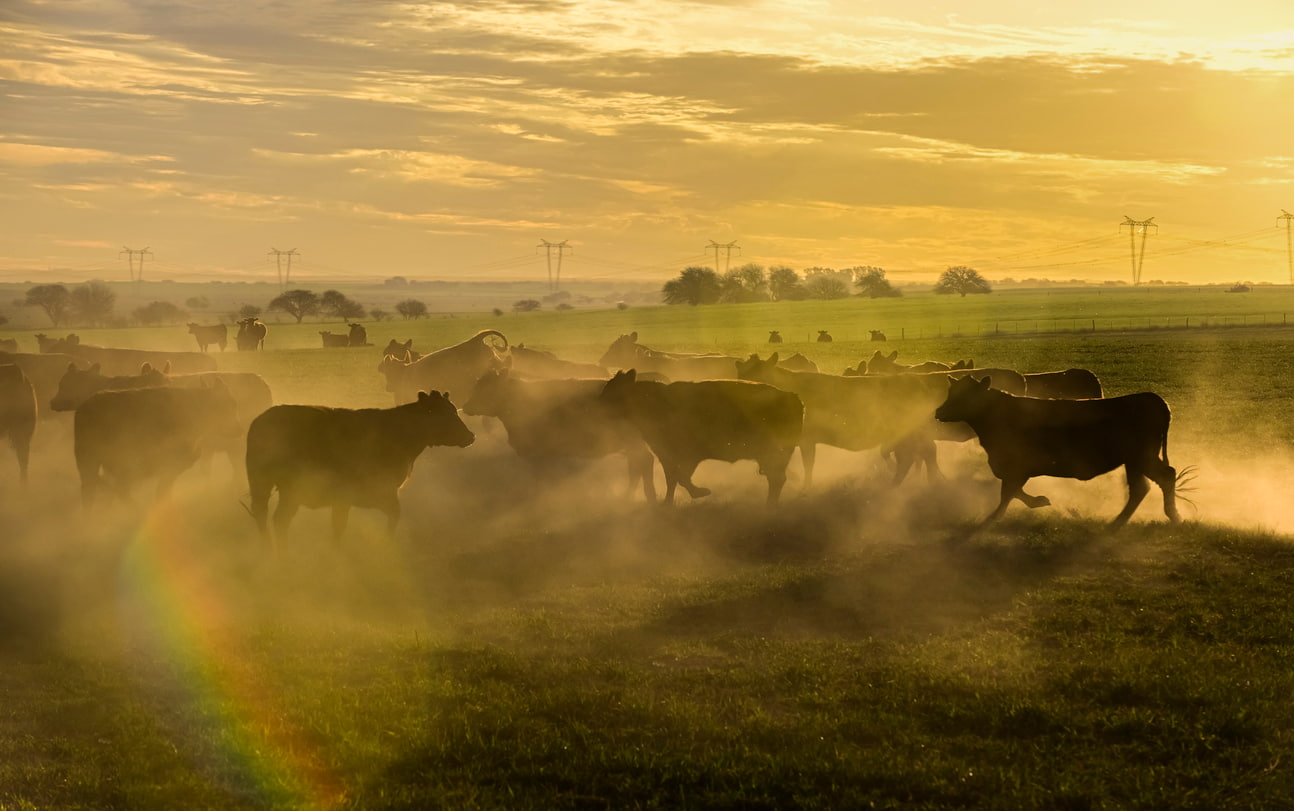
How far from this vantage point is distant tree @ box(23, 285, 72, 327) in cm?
12950

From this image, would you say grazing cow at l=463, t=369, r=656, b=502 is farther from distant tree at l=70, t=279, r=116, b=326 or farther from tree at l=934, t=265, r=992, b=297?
tree at l=934, t=265, r=992, b=297

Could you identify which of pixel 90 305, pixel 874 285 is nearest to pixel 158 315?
pixel 90 305

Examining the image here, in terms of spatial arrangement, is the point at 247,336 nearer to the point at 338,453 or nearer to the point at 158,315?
the point at 338,453

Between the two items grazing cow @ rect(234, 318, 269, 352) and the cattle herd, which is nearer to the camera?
the cattle herd

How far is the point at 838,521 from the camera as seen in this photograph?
600 inches

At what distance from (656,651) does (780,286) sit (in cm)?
16096

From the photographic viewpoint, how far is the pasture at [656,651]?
7680mm

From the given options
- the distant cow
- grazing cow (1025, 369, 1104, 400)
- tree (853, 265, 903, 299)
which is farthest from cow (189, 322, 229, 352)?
tree (853, 265, 903, 299)

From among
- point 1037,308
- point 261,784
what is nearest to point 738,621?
point 261,784

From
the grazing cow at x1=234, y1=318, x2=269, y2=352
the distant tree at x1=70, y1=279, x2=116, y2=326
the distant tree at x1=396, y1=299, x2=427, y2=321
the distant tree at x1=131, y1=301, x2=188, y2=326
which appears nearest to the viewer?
the grazing cow at x1=234, y1=318, x2=269, y2=352

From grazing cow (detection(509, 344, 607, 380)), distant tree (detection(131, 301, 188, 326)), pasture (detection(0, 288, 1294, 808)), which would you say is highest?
grazing cow (detection(509, 344, 607, 380))

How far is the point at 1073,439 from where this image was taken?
47.6 feet

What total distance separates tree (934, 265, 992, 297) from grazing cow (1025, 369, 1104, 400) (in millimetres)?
158808

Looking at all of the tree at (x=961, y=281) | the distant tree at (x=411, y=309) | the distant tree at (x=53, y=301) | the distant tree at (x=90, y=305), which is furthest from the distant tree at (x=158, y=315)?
the tree at (x=961, y=281)
